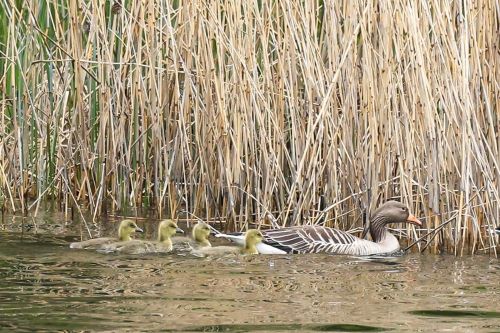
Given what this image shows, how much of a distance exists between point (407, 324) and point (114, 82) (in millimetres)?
4844

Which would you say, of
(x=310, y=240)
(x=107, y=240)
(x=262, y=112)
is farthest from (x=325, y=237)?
(x=107, y=240)

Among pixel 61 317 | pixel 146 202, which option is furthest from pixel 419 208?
pixel 61 317

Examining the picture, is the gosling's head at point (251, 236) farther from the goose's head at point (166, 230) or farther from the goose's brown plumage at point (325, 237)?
the goose's head at point (166, 230)

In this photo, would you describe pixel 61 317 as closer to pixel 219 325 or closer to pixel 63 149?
pixel 219 325

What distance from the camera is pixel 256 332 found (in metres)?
6.16

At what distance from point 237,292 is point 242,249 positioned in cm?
178

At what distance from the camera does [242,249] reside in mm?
9203

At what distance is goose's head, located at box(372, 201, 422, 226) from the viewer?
931cm

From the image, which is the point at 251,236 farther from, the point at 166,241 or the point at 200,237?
the point at 166,241

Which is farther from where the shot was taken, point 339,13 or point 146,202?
point 146,202

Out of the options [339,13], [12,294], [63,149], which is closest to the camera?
[12,294]

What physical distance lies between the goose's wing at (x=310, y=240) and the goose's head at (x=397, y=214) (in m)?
0.37

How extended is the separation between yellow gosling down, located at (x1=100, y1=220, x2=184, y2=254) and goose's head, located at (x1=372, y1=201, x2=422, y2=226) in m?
1.69

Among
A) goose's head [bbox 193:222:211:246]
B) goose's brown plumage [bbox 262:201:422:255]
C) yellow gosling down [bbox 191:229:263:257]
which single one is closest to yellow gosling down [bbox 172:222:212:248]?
goose's head [bbox 193:222:211:246]
